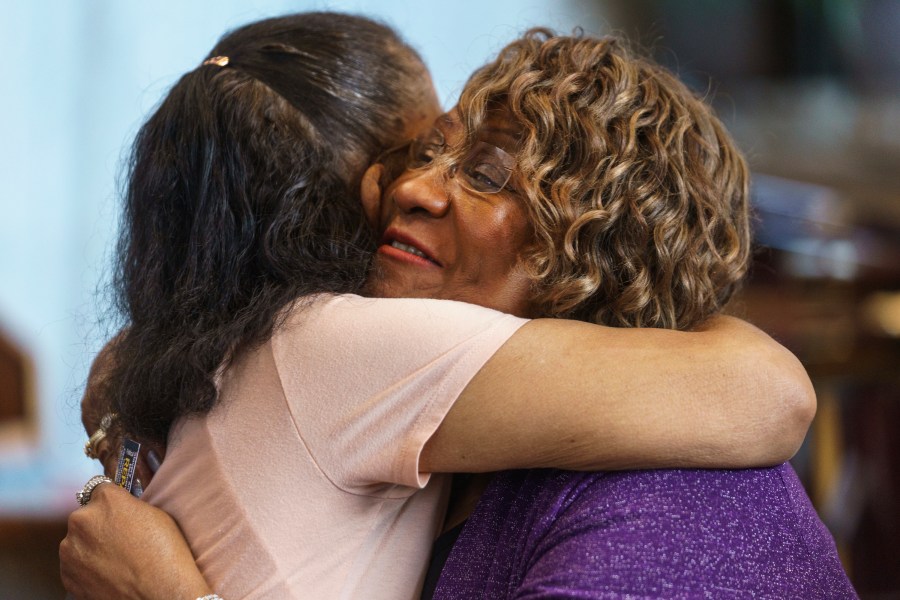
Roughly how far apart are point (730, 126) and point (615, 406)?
4.09 meters

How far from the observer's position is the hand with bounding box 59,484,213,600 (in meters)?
1.10

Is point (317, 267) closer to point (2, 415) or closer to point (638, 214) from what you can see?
point (638, 214)

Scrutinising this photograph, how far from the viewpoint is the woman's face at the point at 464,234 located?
4.04ft

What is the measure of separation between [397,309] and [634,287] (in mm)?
341

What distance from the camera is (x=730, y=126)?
187 inches

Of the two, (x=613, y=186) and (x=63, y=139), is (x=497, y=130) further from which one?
(x=63, y=139)

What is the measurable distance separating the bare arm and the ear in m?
0.38

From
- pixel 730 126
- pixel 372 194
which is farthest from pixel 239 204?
pixel 730 126

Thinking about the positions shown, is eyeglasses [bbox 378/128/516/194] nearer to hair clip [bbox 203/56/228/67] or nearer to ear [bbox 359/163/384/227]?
ear [bbox 359/163/384/227]

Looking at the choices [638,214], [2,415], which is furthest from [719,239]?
[2,415]

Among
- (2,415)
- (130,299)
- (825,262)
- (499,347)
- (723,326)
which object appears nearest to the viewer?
(499,347)

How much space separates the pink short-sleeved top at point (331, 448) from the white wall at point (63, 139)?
233cm

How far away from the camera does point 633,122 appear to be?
4.04ft

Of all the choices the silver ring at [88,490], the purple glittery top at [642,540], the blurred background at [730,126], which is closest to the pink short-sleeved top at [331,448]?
the purple glittery top at [642,540]
